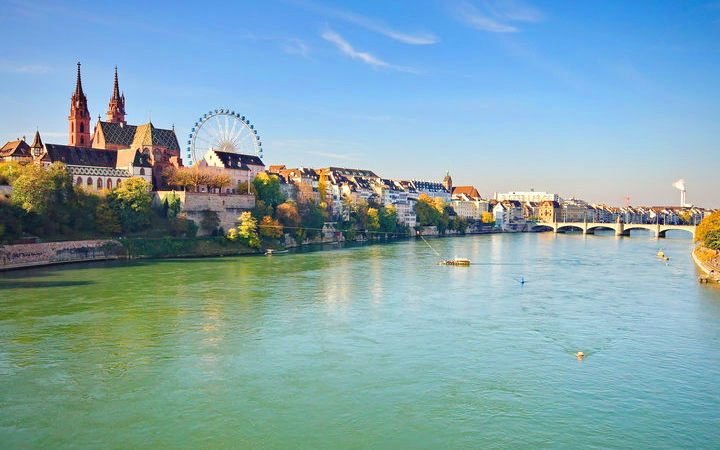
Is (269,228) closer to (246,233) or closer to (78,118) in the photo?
(246,233)

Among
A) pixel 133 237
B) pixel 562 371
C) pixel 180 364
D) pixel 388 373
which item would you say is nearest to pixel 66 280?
pixel 133 237

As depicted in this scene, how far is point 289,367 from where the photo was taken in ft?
53.0

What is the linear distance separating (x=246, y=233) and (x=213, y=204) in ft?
14.4

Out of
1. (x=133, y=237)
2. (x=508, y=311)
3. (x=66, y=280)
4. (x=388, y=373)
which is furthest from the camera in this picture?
(x=133, y=237)

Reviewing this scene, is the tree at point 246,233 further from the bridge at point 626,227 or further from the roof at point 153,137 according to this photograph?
the bridge at point 626,227

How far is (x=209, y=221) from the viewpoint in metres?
48.3

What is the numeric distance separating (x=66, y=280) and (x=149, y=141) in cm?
2618

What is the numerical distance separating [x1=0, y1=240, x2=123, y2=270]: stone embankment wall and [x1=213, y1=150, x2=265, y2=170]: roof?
71.6 feet

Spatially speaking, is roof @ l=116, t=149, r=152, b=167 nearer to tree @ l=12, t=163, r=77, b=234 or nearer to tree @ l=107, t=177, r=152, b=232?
tree @ l=107, t=177, r=152, b=232

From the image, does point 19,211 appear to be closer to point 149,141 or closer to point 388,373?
point 149,141

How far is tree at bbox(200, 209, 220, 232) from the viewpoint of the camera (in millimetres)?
48031

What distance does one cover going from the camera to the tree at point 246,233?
47781 mm

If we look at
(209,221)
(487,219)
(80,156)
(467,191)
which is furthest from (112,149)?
(467,191)

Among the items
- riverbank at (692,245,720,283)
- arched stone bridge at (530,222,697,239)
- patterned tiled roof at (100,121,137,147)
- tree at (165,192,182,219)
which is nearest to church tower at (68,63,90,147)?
patterned tiled roof at (100,121,137,147)
